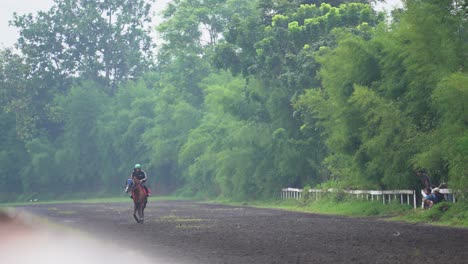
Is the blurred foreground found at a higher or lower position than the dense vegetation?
lower

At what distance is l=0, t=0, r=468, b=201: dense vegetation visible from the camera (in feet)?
92.9

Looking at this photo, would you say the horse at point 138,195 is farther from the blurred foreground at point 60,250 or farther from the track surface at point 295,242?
the blurred foreground at point 60,250

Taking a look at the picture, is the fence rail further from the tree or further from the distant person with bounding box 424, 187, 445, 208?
the tree

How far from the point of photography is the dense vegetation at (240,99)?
92.9ft

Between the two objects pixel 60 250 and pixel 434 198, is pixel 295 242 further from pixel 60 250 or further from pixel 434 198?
pixel 434 198

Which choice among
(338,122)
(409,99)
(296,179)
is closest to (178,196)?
(296,179)

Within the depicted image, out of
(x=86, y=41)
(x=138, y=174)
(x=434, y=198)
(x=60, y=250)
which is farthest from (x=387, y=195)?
(x=86, y=41)

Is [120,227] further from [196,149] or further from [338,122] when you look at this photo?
[196,149]

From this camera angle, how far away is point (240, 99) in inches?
2233

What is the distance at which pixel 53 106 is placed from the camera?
93.2 m

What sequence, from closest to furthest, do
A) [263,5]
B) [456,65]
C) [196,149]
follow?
[456,65] → [263,5] → [196,149]

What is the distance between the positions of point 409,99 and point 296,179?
21849 millimetres

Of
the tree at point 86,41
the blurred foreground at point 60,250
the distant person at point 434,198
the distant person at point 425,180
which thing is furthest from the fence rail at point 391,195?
the tree at point 86,41

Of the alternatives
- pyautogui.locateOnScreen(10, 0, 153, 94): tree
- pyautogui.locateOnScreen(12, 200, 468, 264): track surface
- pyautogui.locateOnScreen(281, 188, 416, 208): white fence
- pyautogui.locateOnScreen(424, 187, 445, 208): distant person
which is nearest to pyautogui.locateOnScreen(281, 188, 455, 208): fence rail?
pyautogui.locateOnScreen(281, 188, 416, 208): white fence
